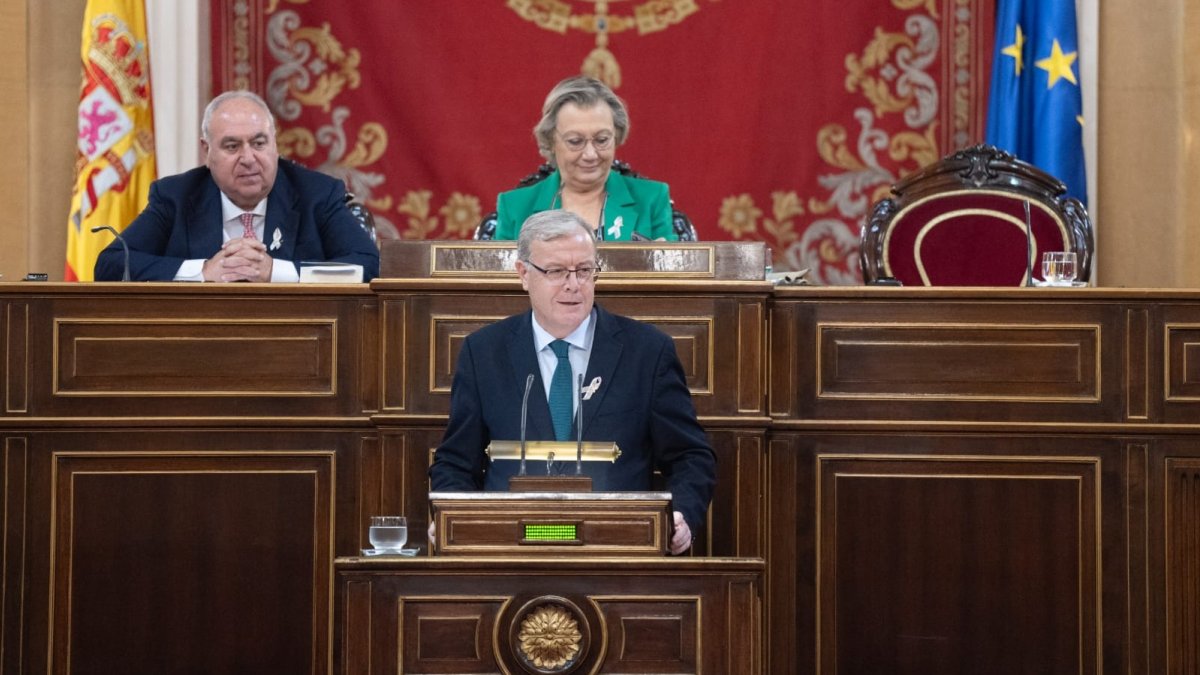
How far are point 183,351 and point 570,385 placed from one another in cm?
115

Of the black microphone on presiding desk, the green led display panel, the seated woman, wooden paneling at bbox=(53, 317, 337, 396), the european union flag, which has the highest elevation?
the european union flag

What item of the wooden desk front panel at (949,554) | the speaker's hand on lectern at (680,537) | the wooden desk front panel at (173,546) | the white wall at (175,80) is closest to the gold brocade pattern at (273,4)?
the white wall at (175,80)

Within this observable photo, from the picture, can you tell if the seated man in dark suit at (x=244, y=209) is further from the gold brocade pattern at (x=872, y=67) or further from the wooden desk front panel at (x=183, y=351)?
the gold brocade pattern at (x=872, y=67)

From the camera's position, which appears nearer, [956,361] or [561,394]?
[561,394]

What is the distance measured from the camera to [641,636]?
10.8 ft

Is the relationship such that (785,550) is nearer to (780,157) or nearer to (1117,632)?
(1117,632)

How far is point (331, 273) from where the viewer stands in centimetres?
469

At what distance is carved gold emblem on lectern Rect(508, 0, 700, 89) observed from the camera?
685 centimetres

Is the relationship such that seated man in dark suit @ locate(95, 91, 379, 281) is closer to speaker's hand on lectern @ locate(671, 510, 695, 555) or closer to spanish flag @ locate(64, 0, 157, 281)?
spanish flag @ locate(64, 0, 157, 281)

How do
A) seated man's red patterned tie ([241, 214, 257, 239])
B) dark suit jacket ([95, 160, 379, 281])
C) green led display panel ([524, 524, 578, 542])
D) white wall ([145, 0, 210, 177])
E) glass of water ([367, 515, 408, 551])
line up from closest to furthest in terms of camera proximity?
green led display panel ([524, 524, 578, 542]), glass of water ([367, 515, 408, 551]), dark suit jacket ([95, 160, 379, 281]), seated man's red patterned tie ([241, 214, 257, 239]), white wall ([145, 0, 210, 177])

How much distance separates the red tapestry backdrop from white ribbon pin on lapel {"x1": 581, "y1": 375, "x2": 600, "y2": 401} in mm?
2885

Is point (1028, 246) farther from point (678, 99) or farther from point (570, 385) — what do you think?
point (678, 99)

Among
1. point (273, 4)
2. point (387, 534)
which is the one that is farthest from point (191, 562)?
point (273, 4)

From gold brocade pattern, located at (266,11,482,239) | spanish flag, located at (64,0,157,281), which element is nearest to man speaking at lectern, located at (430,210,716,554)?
spanish flag, located at (64,0,157,281)
